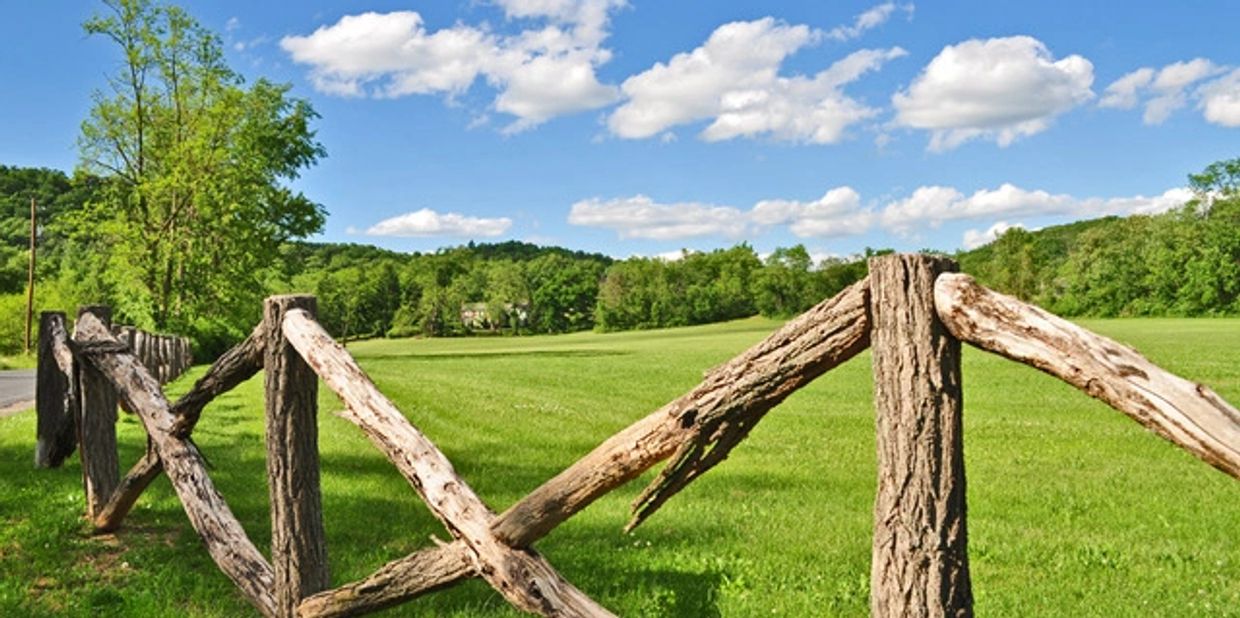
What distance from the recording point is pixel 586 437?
13492 millimetres

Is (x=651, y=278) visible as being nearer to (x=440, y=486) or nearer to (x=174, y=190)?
(x=174, y=190)

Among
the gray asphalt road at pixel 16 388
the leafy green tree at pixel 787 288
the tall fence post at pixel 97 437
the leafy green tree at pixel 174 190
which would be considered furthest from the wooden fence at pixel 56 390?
the leafy green tree at pixel 787 288

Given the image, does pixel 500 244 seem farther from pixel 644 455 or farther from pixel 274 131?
pixel 644 455

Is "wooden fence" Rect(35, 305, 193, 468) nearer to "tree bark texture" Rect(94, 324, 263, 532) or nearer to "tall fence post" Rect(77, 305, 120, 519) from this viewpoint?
"tall fence post" Rect(77, 305, 120, 519)

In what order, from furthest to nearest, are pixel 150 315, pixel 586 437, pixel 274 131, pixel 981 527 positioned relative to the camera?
pixel 274 131
pixel 150 315
pixel 586 437
pixel 981 527

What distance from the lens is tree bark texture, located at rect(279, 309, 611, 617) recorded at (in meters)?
3.88

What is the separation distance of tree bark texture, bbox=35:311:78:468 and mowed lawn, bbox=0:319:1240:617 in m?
0.27

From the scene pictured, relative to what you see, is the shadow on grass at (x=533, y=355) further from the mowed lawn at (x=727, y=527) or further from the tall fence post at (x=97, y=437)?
the tall fence post at (x=97, y=437)

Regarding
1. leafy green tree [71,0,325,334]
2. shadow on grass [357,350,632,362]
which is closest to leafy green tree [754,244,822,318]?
shadow on grass [357,350,632,362]

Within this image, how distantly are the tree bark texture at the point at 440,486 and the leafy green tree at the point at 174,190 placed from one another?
31.5 m

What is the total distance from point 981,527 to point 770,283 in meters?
86.9

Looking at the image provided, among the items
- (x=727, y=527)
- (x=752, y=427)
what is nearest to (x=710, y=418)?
(x=752, y=427)

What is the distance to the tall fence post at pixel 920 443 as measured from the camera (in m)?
3.00

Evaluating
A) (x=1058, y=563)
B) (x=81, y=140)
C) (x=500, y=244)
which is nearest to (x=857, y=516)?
(x=1058, y=563)
